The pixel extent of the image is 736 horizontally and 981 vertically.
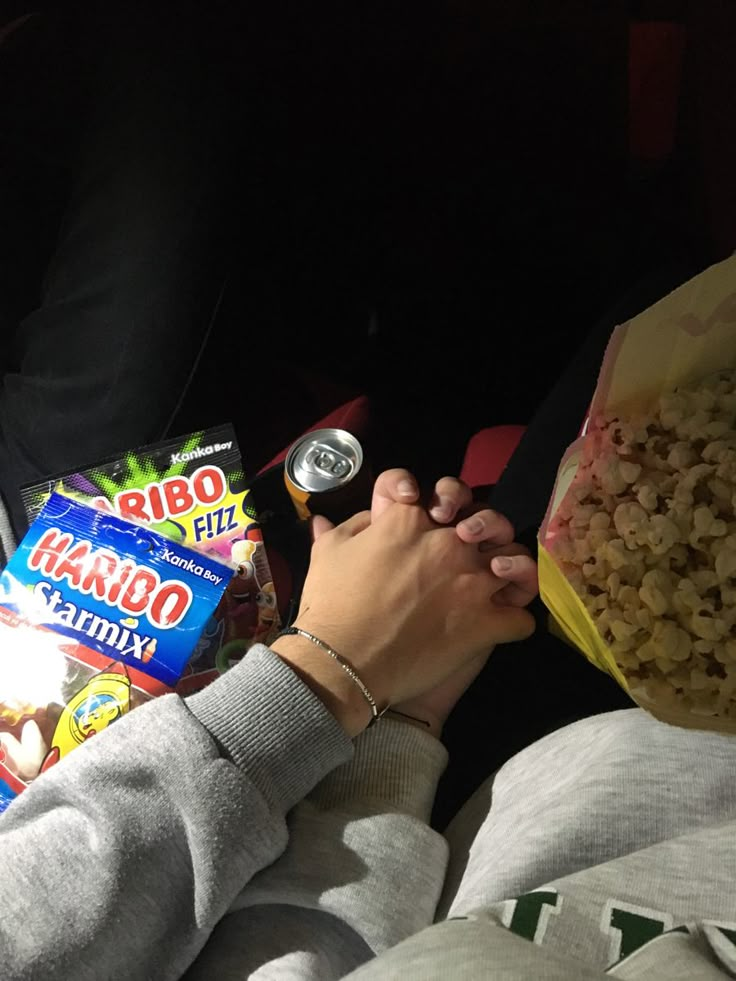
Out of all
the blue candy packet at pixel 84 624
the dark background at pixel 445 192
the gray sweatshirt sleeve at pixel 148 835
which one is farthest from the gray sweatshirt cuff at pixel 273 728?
the dark background at pixel 445 192

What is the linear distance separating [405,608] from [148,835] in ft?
0.84

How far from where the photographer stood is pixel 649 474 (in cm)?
52

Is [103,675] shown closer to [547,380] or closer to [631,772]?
[631,772]

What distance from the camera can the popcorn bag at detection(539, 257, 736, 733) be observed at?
471 mm

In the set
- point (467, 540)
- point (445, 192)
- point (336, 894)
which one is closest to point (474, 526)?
point (467, 540)

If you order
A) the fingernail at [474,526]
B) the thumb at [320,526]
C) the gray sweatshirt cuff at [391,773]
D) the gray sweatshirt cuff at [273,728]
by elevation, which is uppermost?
the fingernail at [474,526]

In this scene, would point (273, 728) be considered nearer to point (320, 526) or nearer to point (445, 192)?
point (320, 526)

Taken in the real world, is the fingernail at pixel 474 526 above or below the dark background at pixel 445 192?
below

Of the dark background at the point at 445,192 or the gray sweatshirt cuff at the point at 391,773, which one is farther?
the dark background at the point at 445,192

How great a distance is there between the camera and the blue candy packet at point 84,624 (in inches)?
25.1

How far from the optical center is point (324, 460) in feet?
2.41

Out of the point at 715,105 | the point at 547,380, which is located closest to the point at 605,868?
the point at 547,380

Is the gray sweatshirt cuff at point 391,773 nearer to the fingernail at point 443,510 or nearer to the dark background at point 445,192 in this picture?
the fingernail at point 443,510

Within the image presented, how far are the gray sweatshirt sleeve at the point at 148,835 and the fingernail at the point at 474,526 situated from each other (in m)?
0.20
